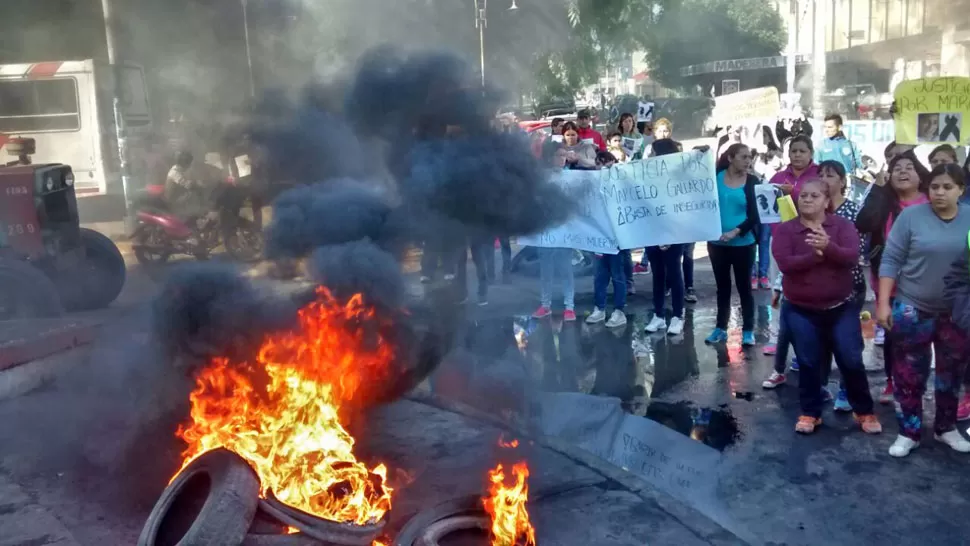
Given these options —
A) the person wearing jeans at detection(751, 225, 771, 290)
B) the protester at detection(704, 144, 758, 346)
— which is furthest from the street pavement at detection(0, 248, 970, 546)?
the person wearing jeans at detection(751, 225, 771, 290)

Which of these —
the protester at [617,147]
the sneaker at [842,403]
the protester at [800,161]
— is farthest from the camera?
the protester at [617,147]

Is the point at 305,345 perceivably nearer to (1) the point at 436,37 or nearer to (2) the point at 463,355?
(2) the point at 463,355

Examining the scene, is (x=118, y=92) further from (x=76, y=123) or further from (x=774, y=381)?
(x=774, y=381)

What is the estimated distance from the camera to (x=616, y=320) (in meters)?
7.86

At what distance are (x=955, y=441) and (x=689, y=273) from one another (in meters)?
4.12

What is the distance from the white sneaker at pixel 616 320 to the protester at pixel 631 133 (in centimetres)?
279

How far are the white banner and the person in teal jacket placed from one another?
298 centimetres

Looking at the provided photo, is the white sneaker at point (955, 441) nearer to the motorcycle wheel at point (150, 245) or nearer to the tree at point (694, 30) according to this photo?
the tree at point (694, 30)

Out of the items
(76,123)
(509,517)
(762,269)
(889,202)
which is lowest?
(509,517)

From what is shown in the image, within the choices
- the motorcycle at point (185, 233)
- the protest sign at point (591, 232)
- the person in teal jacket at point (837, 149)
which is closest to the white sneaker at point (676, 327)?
the protest sign at point (591, 232)

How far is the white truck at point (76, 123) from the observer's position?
647 inches

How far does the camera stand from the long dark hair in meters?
6.79

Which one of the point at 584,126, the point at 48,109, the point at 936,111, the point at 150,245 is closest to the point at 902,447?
the point at 936,111

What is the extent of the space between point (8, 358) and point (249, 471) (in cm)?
371
